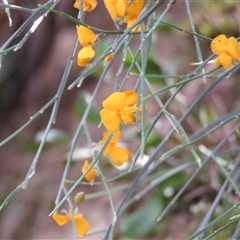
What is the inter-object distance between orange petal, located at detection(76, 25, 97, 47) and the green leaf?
623 mm

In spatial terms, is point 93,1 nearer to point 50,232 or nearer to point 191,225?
point 191,225

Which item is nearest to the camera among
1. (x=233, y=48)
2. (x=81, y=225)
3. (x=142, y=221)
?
(x=233, y=48)

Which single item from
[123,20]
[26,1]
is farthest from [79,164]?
[123,20]

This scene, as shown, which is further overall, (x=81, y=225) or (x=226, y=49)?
(x=81, y=225)

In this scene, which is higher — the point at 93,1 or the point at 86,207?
the point at 93,1

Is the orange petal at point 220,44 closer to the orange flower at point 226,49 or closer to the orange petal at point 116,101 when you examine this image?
the orange flower at point 226,49

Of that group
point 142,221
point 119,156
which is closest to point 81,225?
point 119,156

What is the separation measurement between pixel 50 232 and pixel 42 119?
52cm

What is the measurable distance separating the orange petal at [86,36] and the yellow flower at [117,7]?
0.04 meters

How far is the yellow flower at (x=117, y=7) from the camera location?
472 millimetres

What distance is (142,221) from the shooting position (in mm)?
1012

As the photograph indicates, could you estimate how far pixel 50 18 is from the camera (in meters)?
1.81

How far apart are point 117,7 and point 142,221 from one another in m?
0.66

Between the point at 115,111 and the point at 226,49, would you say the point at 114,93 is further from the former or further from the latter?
the point at 226,49
